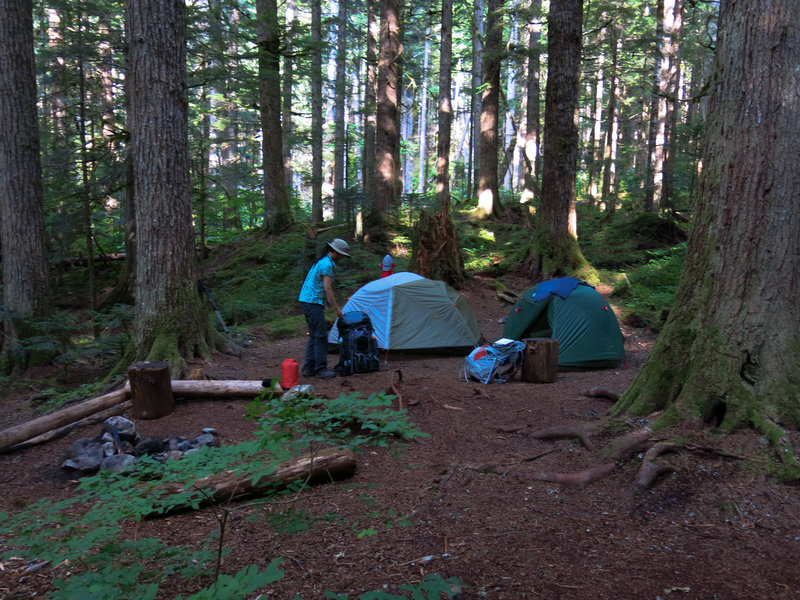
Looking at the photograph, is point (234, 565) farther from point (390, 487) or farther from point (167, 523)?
point (390, 487)

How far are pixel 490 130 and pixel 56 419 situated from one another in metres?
17.1

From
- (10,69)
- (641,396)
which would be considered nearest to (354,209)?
(10,69)

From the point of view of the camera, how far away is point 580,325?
8.12m

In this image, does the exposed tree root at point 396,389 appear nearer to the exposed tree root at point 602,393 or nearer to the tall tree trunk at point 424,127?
the exposed tree root at point 602,393

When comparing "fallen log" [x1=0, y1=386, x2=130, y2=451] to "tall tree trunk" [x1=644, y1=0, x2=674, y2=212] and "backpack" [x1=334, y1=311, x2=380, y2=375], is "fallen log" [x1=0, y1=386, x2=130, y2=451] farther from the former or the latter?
"tall tree trunk" [x1=644, y1=0, x2=674, y2=212]

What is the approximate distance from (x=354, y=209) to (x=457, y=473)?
48.0 feet

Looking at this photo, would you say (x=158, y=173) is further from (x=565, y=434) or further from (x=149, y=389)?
(x=565, y=434)

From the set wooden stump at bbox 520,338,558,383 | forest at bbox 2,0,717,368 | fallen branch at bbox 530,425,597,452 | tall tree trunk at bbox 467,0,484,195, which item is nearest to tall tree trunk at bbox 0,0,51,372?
forest at bbox 2,0,717,368

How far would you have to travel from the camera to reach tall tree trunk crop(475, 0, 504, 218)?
713 inches

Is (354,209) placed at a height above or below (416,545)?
above

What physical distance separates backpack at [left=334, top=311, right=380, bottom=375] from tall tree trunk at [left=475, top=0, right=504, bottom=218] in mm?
12773

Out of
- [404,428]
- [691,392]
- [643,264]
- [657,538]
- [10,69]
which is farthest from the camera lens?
[643,264]

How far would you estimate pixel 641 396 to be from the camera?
4.33 meters

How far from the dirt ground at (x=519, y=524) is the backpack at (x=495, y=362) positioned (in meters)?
2.04
